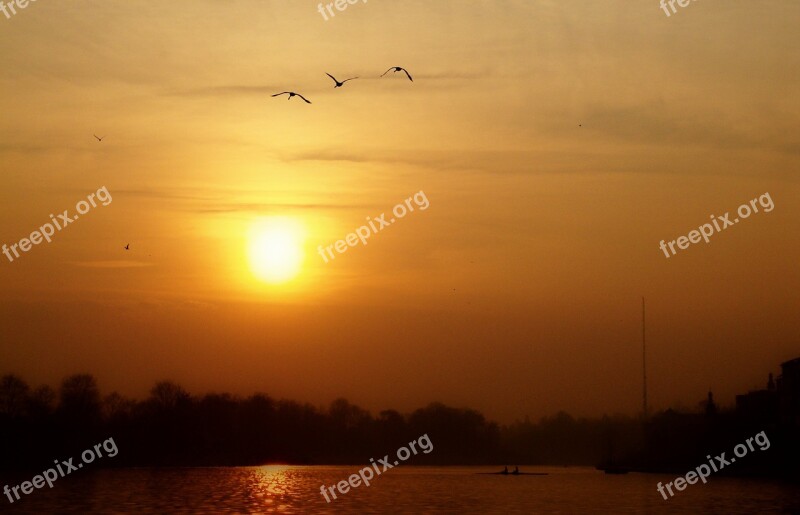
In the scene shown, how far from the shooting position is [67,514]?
91.9m

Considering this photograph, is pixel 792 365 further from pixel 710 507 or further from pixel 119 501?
pixel 119 501

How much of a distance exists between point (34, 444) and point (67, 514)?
108 m

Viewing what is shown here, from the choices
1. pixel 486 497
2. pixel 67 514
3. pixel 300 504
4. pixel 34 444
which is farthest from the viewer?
pixel 34 444

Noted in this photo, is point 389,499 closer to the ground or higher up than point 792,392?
closer to the ground

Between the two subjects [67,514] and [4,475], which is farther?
[4,475]

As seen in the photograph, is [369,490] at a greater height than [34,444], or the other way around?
[34,444]

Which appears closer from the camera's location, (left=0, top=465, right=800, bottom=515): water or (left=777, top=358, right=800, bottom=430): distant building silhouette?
(left=0, top=465, right=800, bottom=515): water

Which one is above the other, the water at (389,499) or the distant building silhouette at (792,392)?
the distant building silhouette at (792,392)

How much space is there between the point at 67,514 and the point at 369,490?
58921mm

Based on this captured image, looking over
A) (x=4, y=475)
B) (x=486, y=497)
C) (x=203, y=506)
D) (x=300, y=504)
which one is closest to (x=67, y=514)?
(x=203, y=506)

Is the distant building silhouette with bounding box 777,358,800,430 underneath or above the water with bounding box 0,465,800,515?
above

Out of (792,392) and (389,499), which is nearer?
(389,499)

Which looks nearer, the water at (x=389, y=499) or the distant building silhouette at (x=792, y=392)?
the water at (x=389, y=499)

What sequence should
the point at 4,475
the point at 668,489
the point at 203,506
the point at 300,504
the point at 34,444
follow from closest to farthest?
the point at 203,506
the point at 300,504
the point at 668,489
the point at 4,475
the point at 34,444
